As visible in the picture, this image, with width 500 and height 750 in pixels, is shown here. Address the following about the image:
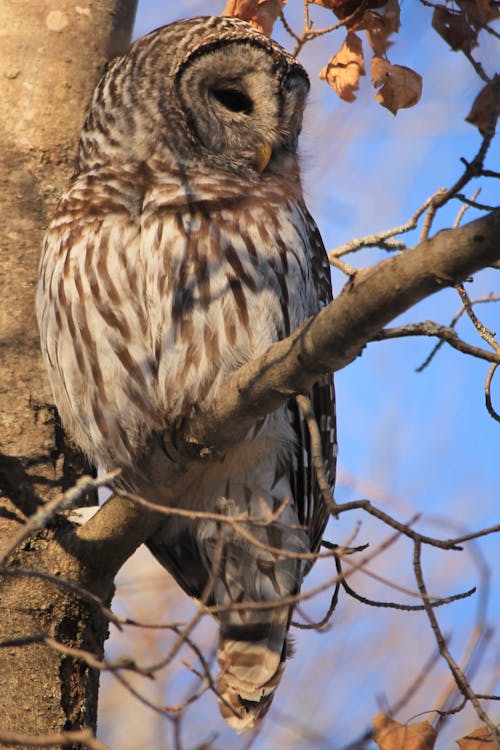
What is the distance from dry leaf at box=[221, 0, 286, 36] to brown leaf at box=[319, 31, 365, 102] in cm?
28

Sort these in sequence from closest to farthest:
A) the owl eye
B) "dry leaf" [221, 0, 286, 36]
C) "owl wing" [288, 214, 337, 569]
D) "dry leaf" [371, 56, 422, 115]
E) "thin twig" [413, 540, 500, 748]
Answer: "thin twig" [413, 540, 500, 748]
"dry leaf" [371, 56, 422, 115]
"dry leaf" [221, 0, 286, 36]
"owl wing" [288, 214, 337, 569]
the owl eye

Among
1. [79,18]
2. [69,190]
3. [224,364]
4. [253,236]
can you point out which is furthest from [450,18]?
[79,18]

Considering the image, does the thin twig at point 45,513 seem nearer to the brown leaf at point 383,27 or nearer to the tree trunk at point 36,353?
the tree trunk at point 36,353

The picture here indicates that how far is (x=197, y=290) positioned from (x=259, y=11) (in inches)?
37.7

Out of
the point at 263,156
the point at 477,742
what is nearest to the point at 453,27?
the point at 263,156

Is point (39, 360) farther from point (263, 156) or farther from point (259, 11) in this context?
point (259, 11)

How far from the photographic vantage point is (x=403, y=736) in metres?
2.29

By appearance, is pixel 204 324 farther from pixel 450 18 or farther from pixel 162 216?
pixel 450 18

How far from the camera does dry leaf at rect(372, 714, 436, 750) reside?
90.0 inches

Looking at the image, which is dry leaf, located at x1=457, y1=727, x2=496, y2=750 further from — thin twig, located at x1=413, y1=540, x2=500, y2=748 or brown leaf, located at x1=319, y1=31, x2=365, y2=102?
brown leaf, located at x1=319, y1=31, x2=365, y2=102

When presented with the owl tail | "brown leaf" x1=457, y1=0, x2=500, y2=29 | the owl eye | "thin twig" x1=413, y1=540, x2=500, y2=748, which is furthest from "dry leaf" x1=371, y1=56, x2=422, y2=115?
the owl tail

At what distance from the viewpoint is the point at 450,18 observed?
236 centimetres

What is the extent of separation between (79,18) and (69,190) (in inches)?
30.8

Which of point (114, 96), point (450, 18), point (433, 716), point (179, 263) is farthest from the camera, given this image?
point (114, 96)
